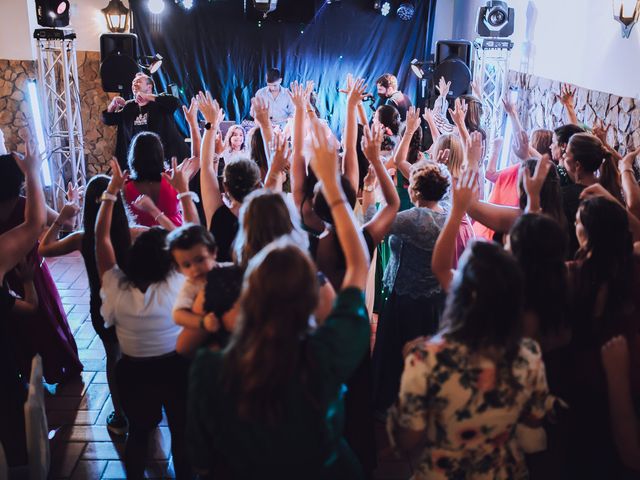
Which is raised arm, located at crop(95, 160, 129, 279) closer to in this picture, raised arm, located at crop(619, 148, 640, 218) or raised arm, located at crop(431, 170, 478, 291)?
raised arm, located at crop(431, 170, 478, 291)

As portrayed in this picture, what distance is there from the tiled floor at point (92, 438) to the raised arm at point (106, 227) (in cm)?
86

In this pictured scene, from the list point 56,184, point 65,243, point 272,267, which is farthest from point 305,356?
point 56,184

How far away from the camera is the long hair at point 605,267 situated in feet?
5.51

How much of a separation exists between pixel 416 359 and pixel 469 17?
23.7ft

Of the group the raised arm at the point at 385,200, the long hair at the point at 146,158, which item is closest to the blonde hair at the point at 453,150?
the raised arm at the point at 385,200

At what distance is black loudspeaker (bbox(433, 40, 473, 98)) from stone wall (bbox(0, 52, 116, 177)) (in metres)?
3.93

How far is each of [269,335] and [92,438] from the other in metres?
1.81

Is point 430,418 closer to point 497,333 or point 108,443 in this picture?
point 497,333

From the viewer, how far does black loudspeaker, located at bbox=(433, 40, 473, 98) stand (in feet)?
20.1

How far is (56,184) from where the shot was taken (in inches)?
230

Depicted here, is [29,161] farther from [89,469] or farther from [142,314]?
[89,469]

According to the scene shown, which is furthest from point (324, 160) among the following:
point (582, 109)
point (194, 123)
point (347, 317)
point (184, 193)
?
point (582, 109)

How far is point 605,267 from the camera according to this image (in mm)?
1702

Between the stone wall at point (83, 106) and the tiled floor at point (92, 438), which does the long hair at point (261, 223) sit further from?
the stone wall at point (83, 106)
